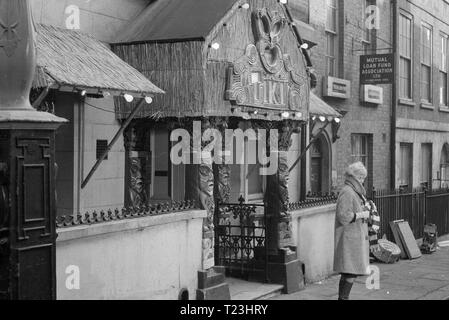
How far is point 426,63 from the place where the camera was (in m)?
22.1

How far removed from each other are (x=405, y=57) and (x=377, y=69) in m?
4.25

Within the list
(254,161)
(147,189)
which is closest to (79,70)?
(147,189)

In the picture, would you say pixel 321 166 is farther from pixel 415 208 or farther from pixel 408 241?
pixel 408 241

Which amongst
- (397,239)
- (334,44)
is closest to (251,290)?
(397,239)

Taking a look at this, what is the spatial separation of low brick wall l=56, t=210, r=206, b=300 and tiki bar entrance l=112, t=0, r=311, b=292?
1.25ft

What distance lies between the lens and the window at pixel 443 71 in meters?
23.7

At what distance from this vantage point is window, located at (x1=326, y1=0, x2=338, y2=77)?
15.9m

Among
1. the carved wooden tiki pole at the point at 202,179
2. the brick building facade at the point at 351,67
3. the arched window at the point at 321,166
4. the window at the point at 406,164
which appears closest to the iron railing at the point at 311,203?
the carved wooden tiki pole at the point at 202,179

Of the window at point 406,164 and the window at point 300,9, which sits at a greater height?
the window at point 300,9

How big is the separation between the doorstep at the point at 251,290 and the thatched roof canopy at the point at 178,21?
11.3 ft

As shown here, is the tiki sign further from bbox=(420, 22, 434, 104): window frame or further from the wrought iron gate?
bbox=(420, 22, 434, 104): window frame

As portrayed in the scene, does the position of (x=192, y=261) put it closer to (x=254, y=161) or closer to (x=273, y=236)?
(x=273, y=236)

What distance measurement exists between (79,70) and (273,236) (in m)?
Answer: 4.13

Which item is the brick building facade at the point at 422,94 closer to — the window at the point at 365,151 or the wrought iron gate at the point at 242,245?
the window at the point at 365,151
